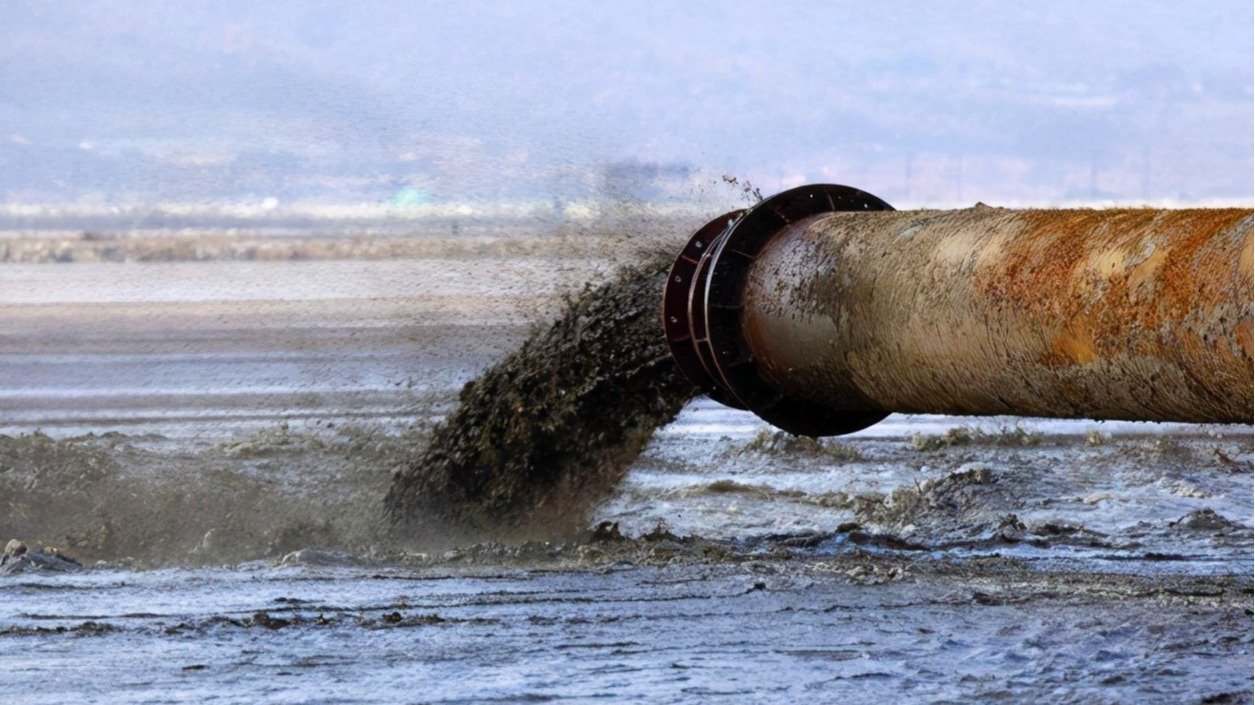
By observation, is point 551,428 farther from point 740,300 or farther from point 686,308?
point 740,300

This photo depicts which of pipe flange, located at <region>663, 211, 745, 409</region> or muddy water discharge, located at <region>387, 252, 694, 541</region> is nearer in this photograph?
pipe flange, located at <region>663, 211, 745, 409</region>

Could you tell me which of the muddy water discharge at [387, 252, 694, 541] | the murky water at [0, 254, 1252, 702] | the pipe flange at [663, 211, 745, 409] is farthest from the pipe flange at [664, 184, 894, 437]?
the muddy water discharge at [387, 252, 694, 541]

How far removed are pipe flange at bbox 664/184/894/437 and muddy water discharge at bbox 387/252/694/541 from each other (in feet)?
2.85

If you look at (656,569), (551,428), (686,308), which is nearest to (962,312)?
(686,308)

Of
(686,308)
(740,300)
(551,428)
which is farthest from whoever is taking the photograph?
(551,428)

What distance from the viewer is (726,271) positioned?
530cm

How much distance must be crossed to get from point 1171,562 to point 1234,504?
5.20 ft

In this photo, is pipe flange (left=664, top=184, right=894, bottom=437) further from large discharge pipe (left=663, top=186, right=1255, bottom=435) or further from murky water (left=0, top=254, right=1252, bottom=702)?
murky water (left=0, top=254, right=1252, bottom=702)

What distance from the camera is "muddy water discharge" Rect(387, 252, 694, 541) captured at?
248 inches

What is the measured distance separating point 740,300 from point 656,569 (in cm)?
106

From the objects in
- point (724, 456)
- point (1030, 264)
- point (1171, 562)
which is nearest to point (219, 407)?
point (724, 456)

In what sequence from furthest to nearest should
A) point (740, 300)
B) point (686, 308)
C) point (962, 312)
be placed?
point (686, 308), point (740, 300), point (962, 312)

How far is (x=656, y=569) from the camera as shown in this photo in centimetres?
555

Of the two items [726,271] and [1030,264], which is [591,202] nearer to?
[726,271]
